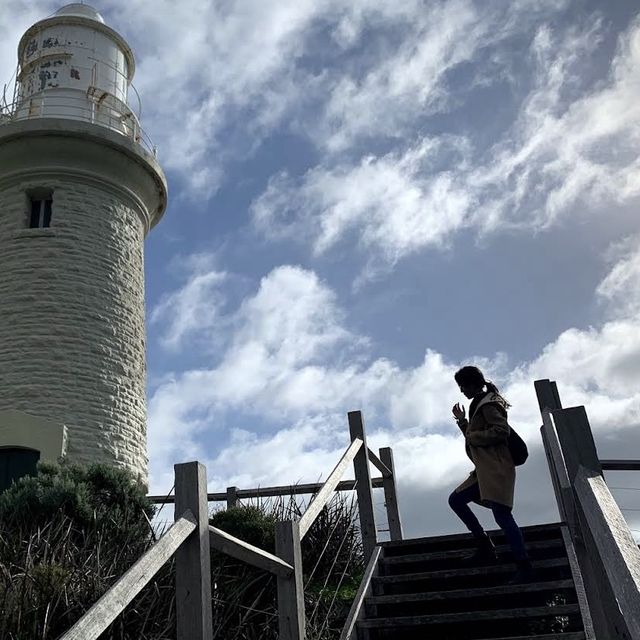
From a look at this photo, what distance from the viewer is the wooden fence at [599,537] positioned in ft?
6.50

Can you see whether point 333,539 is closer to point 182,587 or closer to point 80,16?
Answer: point 182,587

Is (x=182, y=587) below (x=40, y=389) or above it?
below

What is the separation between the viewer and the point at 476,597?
16.4ft

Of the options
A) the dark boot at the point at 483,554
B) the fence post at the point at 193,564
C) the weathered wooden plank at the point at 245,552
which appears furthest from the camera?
the dark boot at the point at 483,554

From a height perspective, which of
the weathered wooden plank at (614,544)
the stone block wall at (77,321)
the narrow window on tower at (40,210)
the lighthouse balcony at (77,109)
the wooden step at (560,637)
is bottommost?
the wooden step at (560,637)

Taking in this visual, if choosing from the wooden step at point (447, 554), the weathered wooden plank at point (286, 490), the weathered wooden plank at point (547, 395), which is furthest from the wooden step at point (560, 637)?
the weathered wooden plank at point (286, 490)

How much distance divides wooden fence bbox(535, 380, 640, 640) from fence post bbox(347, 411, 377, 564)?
2129 millimetres

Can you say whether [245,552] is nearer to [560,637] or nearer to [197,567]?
[197,567]

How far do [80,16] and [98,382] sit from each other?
789cm

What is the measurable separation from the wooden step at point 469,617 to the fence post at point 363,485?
1145 millimetres

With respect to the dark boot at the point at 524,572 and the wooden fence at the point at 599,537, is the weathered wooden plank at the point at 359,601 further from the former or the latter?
the wooden fence at the point at 599,537

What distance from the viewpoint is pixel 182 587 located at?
316cm

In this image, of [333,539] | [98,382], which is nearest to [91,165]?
[98,382]

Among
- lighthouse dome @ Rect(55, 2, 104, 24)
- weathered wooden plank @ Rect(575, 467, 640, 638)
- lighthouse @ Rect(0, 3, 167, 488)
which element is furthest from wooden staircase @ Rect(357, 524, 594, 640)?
lighthouse dome @ Rect(55, 2, 104, 24)
